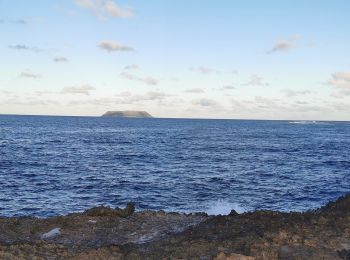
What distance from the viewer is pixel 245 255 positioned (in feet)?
39.7

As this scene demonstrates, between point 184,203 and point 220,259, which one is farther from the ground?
point 220,259

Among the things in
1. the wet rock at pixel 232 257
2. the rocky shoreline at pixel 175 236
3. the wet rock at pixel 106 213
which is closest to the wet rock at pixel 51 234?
the rocky shoreline at pixel 175 236

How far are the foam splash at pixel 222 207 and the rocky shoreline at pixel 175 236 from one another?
30.7ft

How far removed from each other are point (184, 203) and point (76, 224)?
49.3ft

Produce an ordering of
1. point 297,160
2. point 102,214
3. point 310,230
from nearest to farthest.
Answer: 1. point 310,230
2. point 102,214
3. point 297,160

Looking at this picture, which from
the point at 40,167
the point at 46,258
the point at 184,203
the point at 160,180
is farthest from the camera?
the point at 40,167

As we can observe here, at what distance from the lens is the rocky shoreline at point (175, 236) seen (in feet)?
41.7

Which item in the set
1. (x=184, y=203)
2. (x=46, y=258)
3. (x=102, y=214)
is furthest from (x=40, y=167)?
(x=46, y=258)

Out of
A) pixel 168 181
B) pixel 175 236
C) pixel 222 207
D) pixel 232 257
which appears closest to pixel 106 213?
pixel 175 236

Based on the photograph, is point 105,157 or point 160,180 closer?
point 160,180

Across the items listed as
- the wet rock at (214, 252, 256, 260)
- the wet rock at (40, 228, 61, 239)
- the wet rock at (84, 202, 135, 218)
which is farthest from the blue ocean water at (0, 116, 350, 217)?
the wet rock at (214, 252, 256, 260)

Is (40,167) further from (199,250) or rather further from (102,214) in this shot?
(199,250)

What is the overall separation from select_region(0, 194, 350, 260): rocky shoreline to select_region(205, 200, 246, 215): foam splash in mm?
9367

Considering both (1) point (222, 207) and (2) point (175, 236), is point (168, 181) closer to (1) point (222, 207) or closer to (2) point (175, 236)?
(1) point (222, 207)
